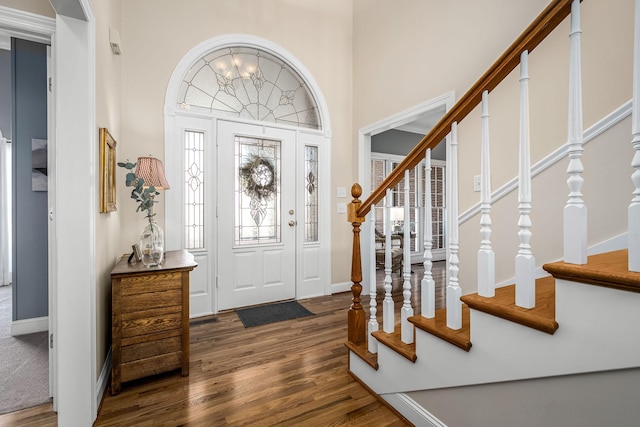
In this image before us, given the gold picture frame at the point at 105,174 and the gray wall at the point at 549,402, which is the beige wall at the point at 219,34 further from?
the gray wall at the point at 549,402

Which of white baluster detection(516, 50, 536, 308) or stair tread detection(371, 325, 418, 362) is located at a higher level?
white baluster detection(516, 50, 536, 308)

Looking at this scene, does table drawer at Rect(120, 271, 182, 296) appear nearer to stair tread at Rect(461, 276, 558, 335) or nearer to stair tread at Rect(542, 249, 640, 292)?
stair tread at Rect(461, 276, 558, 335)

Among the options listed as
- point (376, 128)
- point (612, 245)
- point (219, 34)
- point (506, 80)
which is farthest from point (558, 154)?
point (219, 34)

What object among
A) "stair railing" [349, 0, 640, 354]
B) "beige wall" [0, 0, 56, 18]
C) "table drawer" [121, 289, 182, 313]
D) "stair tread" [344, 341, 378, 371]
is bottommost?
"stair tread" [344, 341, 378, 371]

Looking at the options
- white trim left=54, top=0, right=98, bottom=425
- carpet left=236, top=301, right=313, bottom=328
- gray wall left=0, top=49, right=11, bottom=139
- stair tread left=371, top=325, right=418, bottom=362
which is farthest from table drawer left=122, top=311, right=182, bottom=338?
gray wall left=0, top=49, right=11, bottom=139

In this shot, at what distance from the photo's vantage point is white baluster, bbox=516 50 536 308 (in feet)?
3.38

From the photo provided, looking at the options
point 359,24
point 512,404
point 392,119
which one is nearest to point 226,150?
point 392,119

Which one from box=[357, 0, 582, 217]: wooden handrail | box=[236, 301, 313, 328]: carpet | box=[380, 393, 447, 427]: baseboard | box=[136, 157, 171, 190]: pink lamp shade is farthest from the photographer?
box=[236, 301, 313, 328]: carpet

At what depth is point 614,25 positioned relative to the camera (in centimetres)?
171

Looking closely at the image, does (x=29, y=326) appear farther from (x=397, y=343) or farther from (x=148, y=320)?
(x=397, y=343)

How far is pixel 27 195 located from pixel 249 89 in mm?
2403

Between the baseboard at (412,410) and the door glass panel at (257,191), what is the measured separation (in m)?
2.22

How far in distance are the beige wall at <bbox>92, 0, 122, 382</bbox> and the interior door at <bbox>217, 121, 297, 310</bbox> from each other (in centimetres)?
98

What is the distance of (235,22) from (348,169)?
2.14 metres
